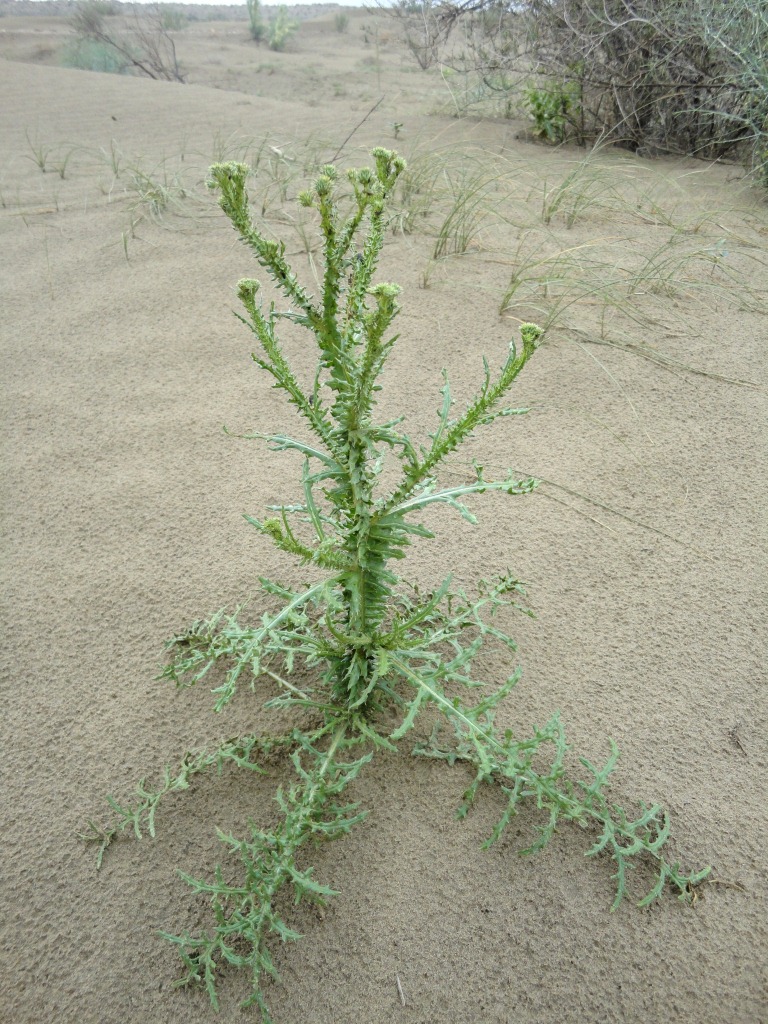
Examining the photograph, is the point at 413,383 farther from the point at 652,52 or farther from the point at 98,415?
the point at 652,52

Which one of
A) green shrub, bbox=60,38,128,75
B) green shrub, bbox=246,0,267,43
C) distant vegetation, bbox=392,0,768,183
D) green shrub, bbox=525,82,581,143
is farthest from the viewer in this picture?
green shrub, bbox=246,0,267,43

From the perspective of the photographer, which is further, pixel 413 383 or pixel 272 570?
pixel 413 383

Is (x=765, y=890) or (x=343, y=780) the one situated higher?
(x=343, y=780)

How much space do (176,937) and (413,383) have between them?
1.75 m

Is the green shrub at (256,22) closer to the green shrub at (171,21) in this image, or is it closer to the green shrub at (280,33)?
the green shrub at (280,33)

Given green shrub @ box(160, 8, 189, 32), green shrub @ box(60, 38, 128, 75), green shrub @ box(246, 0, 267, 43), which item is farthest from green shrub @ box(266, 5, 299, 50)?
green shrub @ box(60, 38, 128, 75)

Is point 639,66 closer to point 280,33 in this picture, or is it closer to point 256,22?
point 280,33

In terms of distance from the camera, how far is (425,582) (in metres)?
1.70

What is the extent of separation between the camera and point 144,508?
6.41 ft

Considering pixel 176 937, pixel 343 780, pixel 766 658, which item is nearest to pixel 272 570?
pixel 343 780

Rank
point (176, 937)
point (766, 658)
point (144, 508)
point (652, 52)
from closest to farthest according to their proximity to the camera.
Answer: point (176, 937)
point (766, 658)
point (144, 508)
point (652, 52)

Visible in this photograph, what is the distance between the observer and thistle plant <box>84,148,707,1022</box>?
40.5 inches

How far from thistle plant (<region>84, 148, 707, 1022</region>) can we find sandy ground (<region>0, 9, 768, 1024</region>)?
49 mm

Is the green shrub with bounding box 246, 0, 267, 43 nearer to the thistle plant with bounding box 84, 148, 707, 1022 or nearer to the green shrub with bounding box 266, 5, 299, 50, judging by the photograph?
the green shrub with bounding box 266, 5, 299, 50
